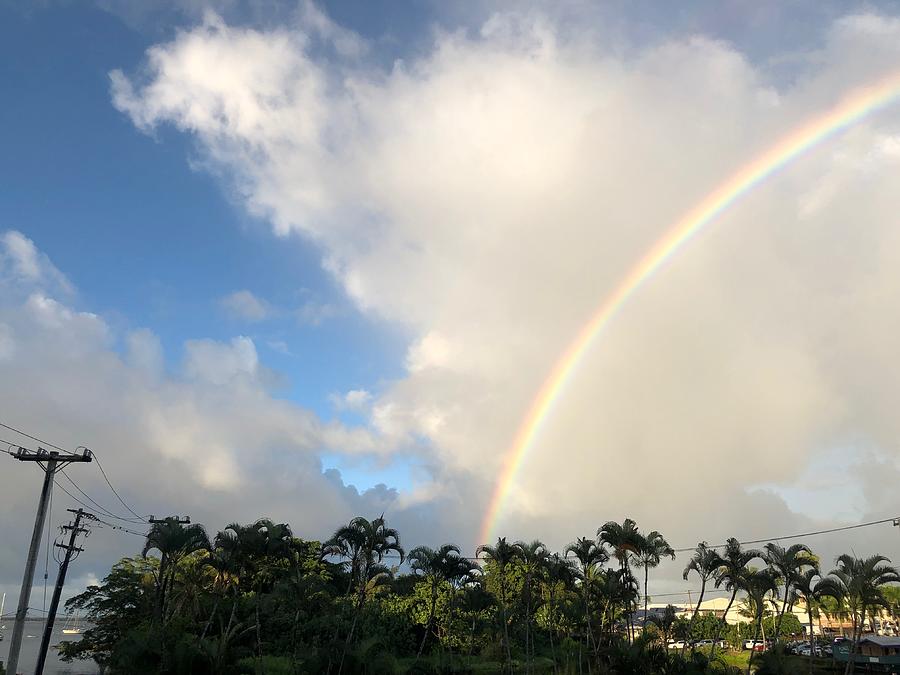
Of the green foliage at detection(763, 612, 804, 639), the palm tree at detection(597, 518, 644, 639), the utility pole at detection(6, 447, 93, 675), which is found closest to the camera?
the utility pole at detection(6, 447, 93, 675)

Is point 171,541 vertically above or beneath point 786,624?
above

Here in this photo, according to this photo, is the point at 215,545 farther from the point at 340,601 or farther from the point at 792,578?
the point at 792,578

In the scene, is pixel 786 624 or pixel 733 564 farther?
pixel 786 624

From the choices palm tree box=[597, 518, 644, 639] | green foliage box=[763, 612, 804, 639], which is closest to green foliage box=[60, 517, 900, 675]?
palm tree box=[597, 518, 644, 639]

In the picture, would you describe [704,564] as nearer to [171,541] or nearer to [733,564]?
[733,564]

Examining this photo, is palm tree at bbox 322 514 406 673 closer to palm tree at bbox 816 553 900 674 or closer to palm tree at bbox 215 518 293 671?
palm tree at bbox 215 518 293 671

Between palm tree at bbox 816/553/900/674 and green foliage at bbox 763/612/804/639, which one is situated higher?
palm tree at bbox 816/553/900/674

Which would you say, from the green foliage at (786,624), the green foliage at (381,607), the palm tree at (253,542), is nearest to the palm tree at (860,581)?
the green foliage at (381,607)

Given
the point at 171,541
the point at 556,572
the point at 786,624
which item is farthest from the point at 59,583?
the point at 786,624

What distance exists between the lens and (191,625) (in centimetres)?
4056

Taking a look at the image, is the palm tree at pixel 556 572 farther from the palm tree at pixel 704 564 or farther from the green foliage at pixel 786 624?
the green foliage at pixel 786 624

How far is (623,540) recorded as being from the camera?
41406 millimetres

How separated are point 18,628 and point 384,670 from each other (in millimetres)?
17829

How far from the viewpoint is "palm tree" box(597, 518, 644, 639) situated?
41375mm
